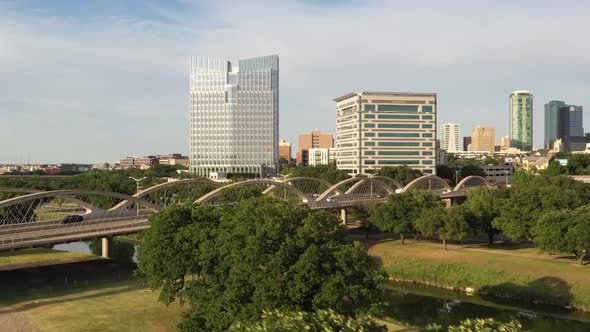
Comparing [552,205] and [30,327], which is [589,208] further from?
[30,327]

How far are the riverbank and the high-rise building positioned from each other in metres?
91.8

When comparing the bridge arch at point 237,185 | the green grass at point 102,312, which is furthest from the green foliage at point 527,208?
the green grass at point 102,312

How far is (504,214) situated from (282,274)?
45858 millimetres

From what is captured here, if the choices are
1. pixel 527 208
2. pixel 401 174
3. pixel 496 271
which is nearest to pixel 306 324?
pixel 496 271

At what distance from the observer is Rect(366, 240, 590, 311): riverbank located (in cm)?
4997

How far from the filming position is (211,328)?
104 feet

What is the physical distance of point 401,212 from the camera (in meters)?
73.6

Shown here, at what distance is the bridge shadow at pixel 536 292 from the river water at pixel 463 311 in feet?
3.57

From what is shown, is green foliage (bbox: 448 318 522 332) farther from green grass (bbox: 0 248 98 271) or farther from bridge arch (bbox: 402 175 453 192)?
bridge arch (bbox: 402 175 453 192)

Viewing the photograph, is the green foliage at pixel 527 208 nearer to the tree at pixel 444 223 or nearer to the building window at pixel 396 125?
the tree at pixel 444 223

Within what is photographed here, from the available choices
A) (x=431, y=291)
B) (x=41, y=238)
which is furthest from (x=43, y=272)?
(x=431, y=291)

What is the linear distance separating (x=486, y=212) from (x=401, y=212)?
11244 millimetres

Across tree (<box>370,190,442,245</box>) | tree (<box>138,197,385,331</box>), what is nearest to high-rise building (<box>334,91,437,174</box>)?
tree (<box>370,190,442,245</box>)

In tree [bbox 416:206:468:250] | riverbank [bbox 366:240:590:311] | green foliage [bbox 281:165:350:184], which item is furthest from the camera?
green foliage [bbox 281:165:350:184]
